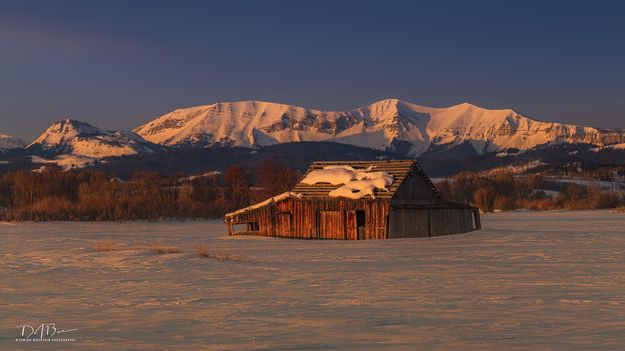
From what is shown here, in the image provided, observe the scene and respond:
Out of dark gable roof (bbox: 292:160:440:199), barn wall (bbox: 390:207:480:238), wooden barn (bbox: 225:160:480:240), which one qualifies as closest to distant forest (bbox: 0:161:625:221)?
wooden barn (bbox: 225:160:480:240)

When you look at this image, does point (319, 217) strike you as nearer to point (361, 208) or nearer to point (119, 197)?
point (361, 208)

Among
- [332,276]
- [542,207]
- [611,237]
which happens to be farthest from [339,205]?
[542,207]

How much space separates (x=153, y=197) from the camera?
3246 inches

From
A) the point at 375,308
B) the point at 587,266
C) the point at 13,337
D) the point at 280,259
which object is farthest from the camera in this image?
the point at 280,259

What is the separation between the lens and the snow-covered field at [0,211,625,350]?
10.8 metres

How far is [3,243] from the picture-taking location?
34062mm

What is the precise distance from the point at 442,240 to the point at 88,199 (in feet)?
165

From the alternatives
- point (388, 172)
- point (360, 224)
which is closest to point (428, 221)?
A: point (388, 172)

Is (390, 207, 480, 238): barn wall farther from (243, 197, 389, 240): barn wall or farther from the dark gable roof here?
the dark gable roof

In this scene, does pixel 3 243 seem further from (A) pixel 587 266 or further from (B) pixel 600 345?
(B) pixel 600 345

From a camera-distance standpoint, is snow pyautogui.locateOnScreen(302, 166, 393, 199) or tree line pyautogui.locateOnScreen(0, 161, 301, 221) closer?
snow pyautogui.locateOnScreen(302, 166, 393, 199)

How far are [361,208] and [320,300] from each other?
2264cm

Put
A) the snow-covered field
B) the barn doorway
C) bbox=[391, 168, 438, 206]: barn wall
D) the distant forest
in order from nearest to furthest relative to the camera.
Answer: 1. the snow-covered field
2. the barn doorway
3. bbox=[391, 168, 438, 206]: barn wall
4. the distant forest

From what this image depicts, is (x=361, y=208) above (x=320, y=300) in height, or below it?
above
